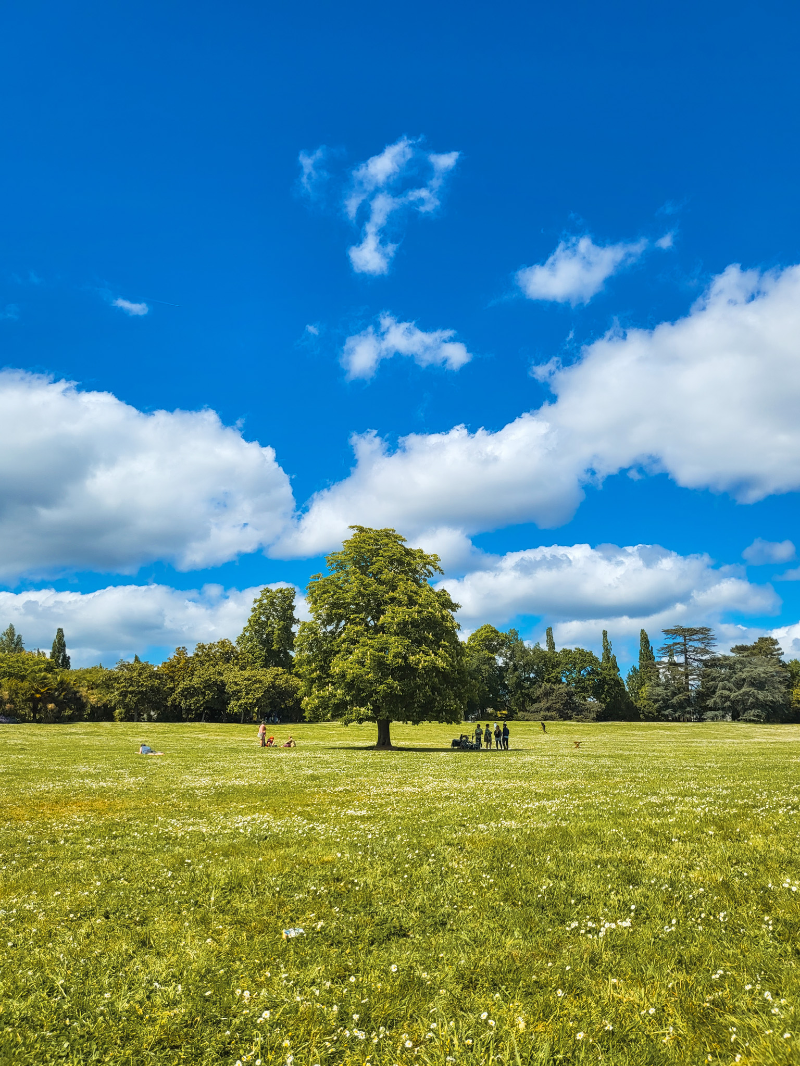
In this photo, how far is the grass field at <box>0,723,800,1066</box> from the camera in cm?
637

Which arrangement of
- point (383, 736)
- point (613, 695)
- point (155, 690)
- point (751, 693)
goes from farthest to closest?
point (613, 695) → point (751, 693) → point (155, 690) → point (383, 736)

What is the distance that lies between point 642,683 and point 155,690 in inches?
5018

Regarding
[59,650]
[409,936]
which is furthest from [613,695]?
[59,650]

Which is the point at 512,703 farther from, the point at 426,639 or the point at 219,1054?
the point at 219,1054

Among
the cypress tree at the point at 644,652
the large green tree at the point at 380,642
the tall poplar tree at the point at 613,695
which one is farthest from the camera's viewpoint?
the cypress tree at the point at 644,652

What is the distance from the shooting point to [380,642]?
4372 cm

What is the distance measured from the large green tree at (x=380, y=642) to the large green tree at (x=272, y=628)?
7835cm

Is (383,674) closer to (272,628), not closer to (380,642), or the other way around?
(380,642)

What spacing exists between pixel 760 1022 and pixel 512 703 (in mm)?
144857

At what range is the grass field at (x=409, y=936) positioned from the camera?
6.37 metres

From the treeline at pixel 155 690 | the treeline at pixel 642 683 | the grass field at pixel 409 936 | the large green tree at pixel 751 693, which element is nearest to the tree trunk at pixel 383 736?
the grass field at pixel 409 936

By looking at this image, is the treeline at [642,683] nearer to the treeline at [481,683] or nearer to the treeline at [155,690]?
the treeline at [481,683]

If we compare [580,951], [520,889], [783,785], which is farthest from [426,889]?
[783,785]

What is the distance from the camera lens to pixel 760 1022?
625cm
